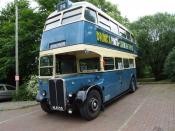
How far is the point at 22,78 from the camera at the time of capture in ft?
66.5

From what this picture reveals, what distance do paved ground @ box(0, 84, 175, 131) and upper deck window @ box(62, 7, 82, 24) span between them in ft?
12.6

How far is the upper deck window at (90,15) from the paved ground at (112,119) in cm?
383

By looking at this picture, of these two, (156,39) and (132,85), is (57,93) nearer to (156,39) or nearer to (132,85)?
(132,85)

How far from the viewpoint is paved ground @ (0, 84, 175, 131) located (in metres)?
7.93

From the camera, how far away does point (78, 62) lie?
11.1 metres

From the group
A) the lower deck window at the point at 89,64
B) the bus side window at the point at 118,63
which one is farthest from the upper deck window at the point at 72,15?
the bus side window at the point at 118,63

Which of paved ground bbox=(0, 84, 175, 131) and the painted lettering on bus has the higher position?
the painted lettering on bus

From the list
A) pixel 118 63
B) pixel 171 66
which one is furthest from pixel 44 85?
pixel 171 66

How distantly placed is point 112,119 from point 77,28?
3.64 m

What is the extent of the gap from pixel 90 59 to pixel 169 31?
13946 mm

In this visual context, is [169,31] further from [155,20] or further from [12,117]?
[12,117]

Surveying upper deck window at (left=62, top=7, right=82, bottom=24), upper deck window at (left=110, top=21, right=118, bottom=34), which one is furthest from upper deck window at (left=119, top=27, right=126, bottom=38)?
upper deck window at (left=62, top=7, right=82, bottom=24)

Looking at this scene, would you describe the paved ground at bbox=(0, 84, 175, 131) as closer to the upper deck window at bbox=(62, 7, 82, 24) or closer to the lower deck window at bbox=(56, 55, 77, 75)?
the lower deck window at bbox=(56, 55, 77, 75)

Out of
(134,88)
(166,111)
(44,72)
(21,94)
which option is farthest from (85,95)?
(21,94)
